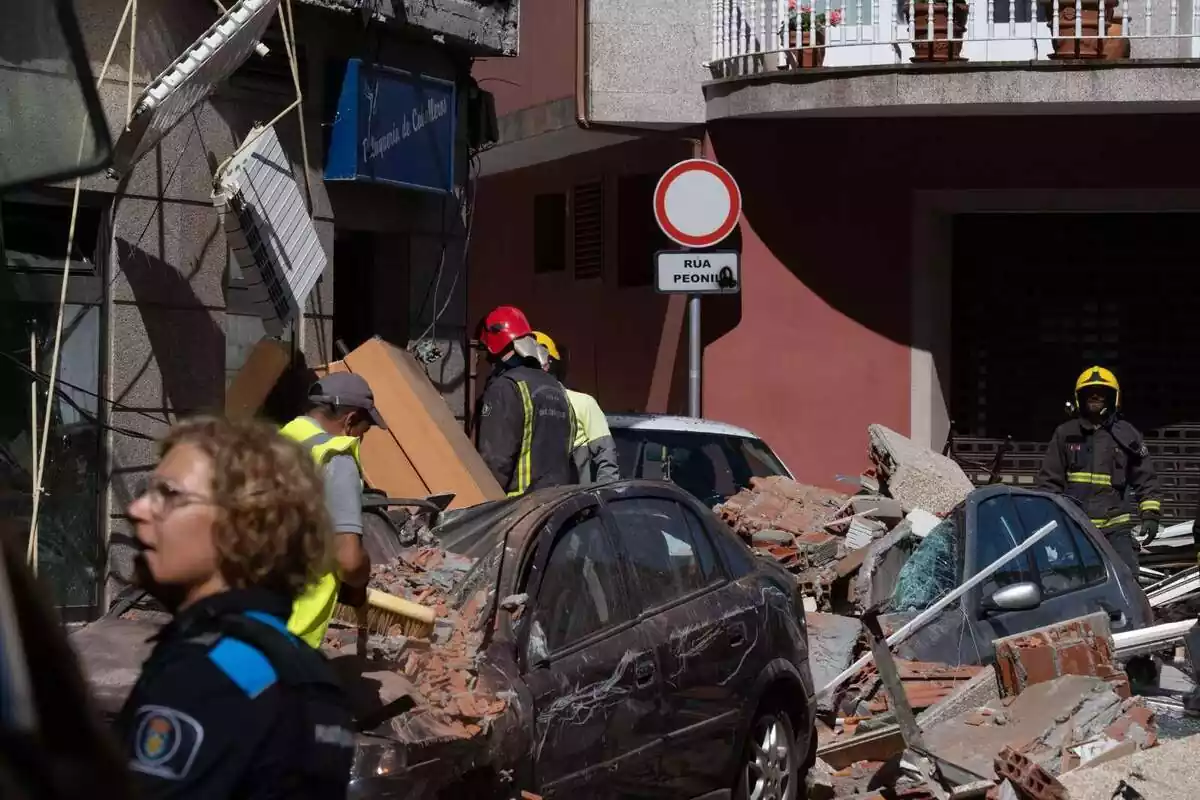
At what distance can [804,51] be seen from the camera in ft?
50.8

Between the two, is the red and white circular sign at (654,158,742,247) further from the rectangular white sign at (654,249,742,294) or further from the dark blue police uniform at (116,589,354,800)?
the dark blue police uniform at (116,589,354,800)

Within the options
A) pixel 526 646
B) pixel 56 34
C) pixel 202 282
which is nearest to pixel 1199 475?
pixel 202 282

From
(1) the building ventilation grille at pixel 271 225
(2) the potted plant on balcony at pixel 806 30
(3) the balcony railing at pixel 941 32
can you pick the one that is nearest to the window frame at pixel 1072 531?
(1) the building ventilation grille at pixel 271 225

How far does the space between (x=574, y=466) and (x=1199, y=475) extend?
8238 millimetres

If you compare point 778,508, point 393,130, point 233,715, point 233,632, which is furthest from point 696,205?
point 233,715

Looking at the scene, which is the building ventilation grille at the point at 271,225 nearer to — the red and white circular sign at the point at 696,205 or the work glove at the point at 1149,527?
the red and white circular sign at the point at 696,205

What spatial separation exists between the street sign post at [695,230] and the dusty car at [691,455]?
81 cm

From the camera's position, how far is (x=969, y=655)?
8805 millimetres

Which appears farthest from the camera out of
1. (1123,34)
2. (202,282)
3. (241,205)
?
(1123,34)

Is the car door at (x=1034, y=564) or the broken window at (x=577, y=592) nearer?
the broken window at (x=577, y=592)

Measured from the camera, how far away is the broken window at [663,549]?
654 cm

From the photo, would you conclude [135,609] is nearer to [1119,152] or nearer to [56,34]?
[56,34]

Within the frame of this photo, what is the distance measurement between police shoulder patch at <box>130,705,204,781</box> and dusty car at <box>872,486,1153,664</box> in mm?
6745

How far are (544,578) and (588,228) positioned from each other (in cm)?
1312
